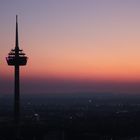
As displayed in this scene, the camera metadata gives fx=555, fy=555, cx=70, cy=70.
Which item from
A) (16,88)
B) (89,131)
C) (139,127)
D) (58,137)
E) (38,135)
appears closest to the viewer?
→ (16,88)

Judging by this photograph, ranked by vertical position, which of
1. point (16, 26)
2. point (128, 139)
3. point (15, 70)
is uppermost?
point (16, 26)

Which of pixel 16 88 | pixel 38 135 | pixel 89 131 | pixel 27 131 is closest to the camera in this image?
pixel 16 88

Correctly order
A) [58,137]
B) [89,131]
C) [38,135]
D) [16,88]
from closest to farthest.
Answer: [16,88] → [58,137] → [38,135] → [89,131]

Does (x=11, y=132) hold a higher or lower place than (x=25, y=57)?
lower

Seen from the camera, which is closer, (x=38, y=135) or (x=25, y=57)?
(x=25, y=57)

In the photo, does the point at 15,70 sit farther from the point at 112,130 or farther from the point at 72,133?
the point at 112,130

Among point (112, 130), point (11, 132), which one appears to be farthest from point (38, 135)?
point (112, 130)

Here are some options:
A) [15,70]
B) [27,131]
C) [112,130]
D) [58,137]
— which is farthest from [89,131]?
[15,70]

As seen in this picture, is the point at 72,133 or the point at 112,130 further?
the point at 112,130

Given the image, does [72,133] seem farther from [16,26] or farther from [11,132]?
[16,26]
